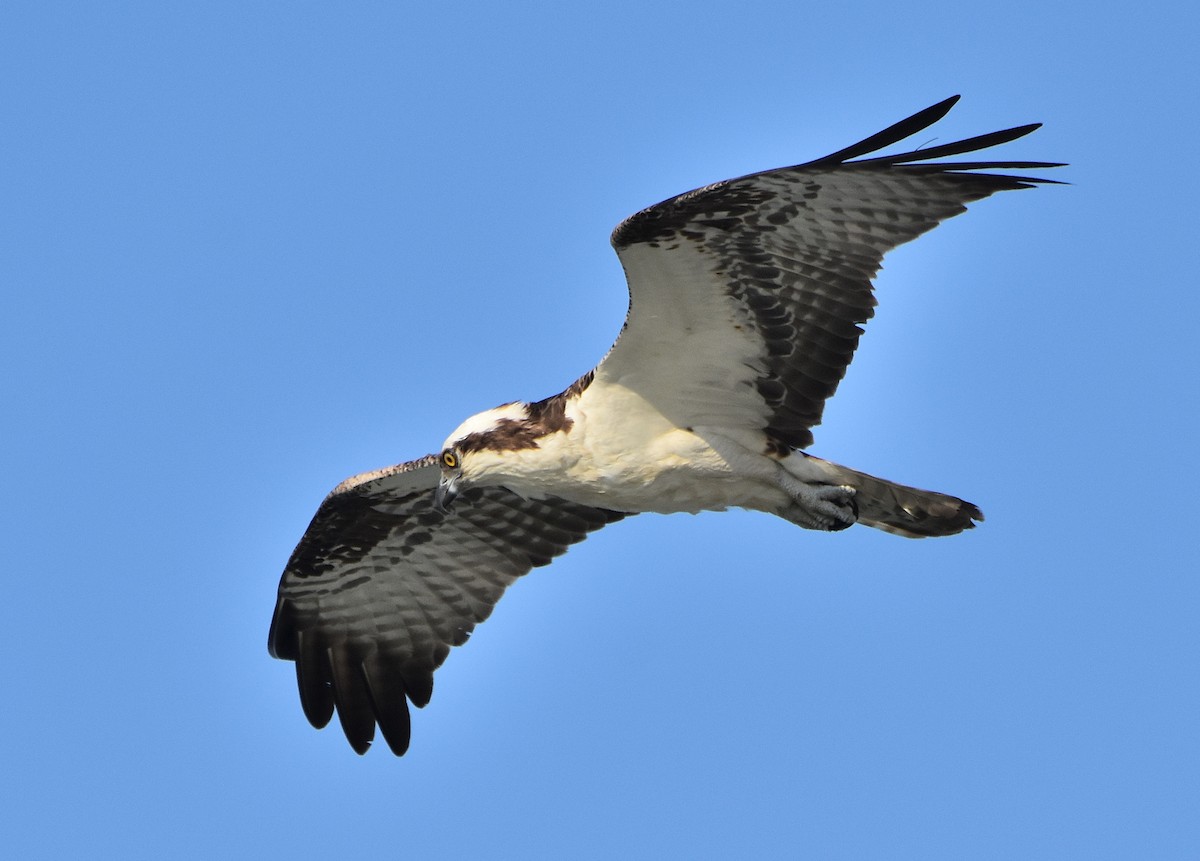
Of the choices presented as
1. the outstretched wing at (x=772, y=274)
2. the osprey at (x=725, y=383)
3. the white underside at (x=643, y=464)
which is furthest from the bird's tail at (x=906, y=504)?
the outstretched wing at (x=772, y=274)

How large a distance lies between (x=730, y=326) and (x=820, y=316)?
20.9 inches

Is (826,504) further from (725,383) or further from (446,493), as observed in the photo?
(446,493)

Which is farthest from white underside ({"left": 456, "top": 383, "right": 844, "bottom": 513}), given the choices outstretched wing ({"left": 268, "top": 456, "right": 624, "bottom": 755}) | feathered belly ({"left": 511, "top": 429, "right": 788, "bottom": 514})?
outstretched wing ({"left": 268, "top": 456, "right": 624, "bottom": 755})

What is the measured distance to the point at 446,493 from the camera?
36.4 feet

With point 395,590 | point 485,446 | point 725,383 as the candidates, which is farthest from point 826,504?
point 395,590

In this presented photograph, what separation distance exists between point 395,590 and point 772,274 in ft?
13.2

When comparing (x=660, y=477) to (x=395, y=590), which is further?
(x=395, y=590)

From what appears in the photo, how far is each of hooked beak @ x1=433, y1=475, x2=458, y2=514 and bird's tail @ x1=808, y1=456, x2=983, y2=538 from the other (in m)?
2.19

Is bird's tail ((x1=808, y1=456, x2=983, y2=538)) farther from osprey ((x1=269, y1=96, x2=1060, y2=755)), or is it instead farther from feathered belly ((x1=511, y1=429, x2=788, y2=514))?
feathered belly ((x1=511, y1=429, x2=788, y2=514))

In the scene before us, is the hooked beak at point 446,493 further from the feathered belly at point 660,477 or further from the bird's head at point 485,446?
the feathered belly at point 660,477

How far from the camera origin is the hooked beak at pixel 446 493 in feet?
36.2

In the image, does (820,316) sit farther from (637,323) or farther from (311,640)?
(311,640)

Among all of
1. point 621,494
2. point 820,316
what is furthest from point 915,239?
point 621,494

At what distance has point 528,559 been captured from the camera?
12609 mm
